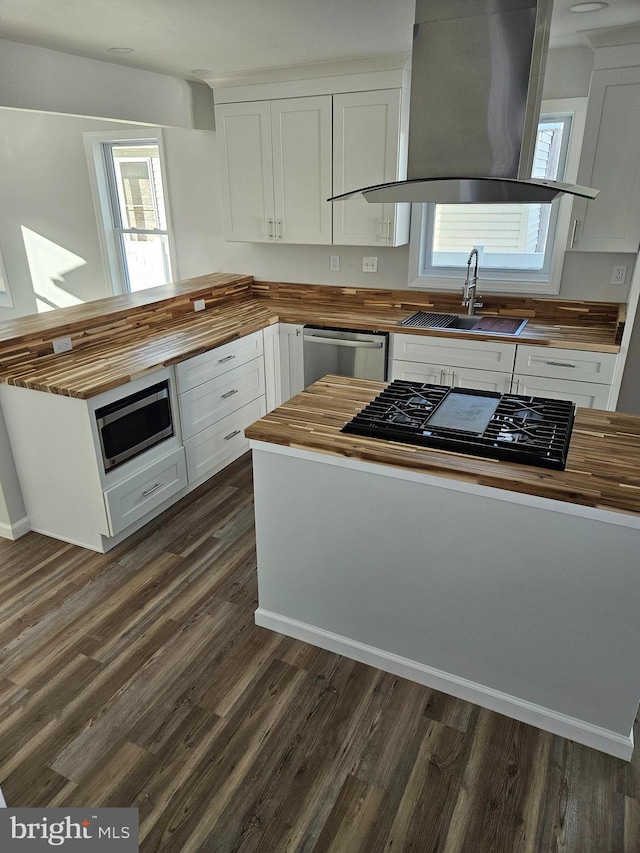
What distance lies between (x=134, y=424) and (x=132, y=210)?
3.04 metres

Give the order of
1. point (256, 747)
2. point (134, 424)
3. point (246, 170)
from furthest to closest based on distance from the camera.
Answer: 1. point (246, 170)
2. point (134, 424)
3. point (256, 747)

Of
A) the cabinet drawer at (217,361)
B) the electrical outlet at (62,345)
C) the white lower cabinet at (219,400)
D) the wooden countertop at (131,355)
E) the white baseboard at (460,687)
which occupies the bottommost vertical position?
the white baseboard at (460,687)

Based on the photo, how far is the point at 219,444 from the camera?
356 cm

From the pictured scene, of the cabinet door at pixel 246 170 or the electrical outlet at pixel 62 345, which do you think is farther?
the cabinet door at pixel 246 170

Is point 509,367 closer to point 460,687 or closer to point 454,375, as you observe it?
point 454,375

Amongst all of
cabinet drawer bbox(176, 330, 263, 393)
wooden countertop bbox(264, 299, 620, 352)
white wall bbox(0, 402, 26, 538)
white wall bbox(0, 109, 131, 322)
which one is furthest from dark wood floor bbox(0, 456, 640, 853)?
white wall bbox(0, 109, 131, 322)

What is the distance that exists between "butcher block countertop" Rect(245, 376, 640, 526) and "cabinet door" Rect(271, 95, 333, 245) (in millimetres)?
2005

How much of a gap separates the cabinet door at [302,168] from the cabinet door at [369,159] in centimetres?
7

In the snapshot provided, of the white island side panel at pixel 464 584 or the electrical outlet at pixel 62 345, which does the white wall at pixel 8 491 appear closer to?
the electrical outlet at pixel 62 345

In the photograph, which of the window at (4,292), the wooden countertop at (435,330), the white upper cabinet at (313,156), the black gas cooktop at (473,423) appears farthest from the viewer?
the window at (4,292)

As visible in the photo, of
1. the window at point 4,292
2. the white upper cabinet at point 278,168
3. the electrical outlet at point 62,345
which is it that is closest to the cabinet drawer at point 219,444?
the electrical outlet at point 62,345

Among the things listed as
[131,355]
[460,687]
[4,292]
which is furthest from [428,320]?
[4,292]

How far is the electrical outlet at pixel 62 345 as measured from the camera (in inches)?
117

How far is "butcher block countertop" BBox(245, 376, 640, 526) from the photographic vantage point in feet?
5.25
